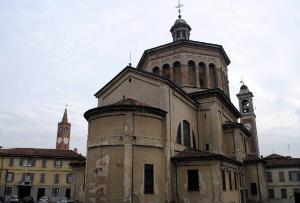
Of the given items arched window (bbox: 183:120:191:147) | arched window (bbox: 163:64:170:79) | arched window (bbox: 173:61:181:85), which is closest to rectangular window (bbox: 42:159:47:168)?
arched window (bbox: 163:64:170:79)

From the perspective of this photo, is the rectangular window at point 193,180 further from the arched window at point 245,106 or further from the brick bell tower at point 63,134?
the brick bell tower at point 63,134

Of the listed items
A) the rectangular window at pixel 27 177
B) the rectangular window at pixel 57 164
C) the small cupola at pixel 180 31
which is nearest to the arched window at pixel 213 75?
the small cupola at pixel 180 31

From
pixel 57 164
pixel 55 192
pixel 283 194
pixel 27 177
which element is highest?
pixel 57 164

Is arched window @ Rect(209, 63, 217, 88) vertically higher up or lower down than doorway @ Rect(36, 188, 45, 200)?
higher up

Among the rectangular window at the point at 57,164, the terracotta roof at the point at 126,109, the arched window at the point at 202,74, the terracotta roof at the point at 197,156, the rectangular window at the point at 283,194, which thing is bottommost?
the rectangular window at the point at 283,194

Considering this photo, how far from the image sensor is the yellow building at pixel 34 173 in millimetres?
39375

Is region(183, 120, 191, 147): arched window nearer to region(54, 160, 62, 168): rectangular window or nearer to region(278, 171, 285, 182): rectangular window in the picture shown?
region(278, 171, 285, 182): rectangular window

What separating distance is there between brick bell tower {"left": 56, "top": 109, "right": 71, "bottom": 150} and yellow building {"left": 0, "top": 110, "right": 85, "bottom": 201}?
85.9 ft

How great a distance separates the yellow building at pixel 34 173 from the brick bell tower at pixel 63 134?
2618 centimetres

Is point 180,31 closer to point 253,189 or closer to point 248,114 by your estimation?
point 253,189

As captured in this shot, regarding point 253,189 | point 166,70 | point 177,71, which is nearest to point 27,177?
point 166,70

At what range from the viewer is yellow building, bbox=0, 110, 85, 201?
39375 mm

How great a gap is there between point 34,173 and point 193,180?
29.9m

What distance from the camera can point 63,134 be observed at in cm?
6806
